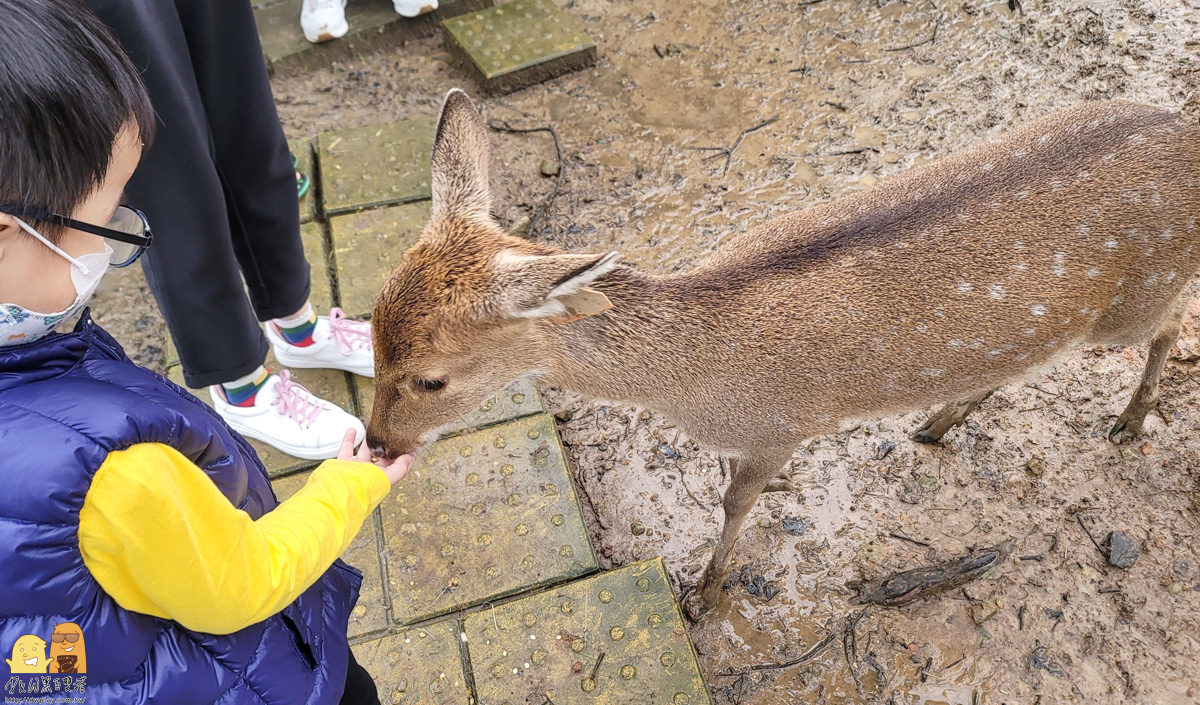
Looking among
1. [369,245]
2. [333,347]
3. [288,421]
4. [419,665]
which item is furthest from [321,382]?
[419,665]

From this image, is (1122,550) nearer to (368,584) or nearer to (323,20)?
(368,584)

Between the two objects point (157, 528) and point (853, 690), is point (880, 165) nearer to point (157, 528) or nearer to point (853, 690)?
Result: point (853, 690)

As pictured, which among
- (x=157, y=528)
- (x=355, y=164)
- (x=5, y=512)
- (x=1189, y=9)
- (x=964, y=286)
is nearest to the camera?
(x=5, y=512)

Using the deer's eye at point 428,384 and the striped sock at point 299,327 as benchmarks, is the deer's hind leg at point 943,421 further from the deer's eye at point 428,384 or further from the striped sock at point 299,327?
the striped sock at point 299,327

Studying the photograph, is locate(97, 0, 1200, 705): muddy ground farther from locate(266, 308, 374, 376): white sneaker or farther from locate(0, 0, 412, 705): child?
locate(0, 0, 412, 705): child

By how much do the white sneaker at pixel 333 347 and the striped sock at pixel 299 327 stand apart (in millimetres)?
14

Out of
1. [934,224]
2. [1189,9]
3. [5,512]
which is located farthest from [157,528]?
[1189,9]

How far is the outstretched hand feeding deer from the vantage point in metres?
2.43

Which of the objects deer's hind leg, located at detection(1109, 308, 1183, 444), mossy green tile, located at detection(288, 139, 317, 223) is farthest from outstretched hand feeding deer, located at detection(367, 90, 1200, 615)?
mossy green tile, located at detection(288, 139, 317, 223)

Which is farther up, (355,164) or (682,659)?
(355,164)

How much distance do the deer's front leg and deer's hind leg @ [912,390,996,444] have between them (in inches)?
36.9

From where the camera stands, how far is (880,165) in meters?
4.35

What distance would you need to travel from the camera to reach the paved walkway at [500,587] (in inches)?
99.3

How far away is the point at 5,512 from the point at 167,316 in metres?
1.59
